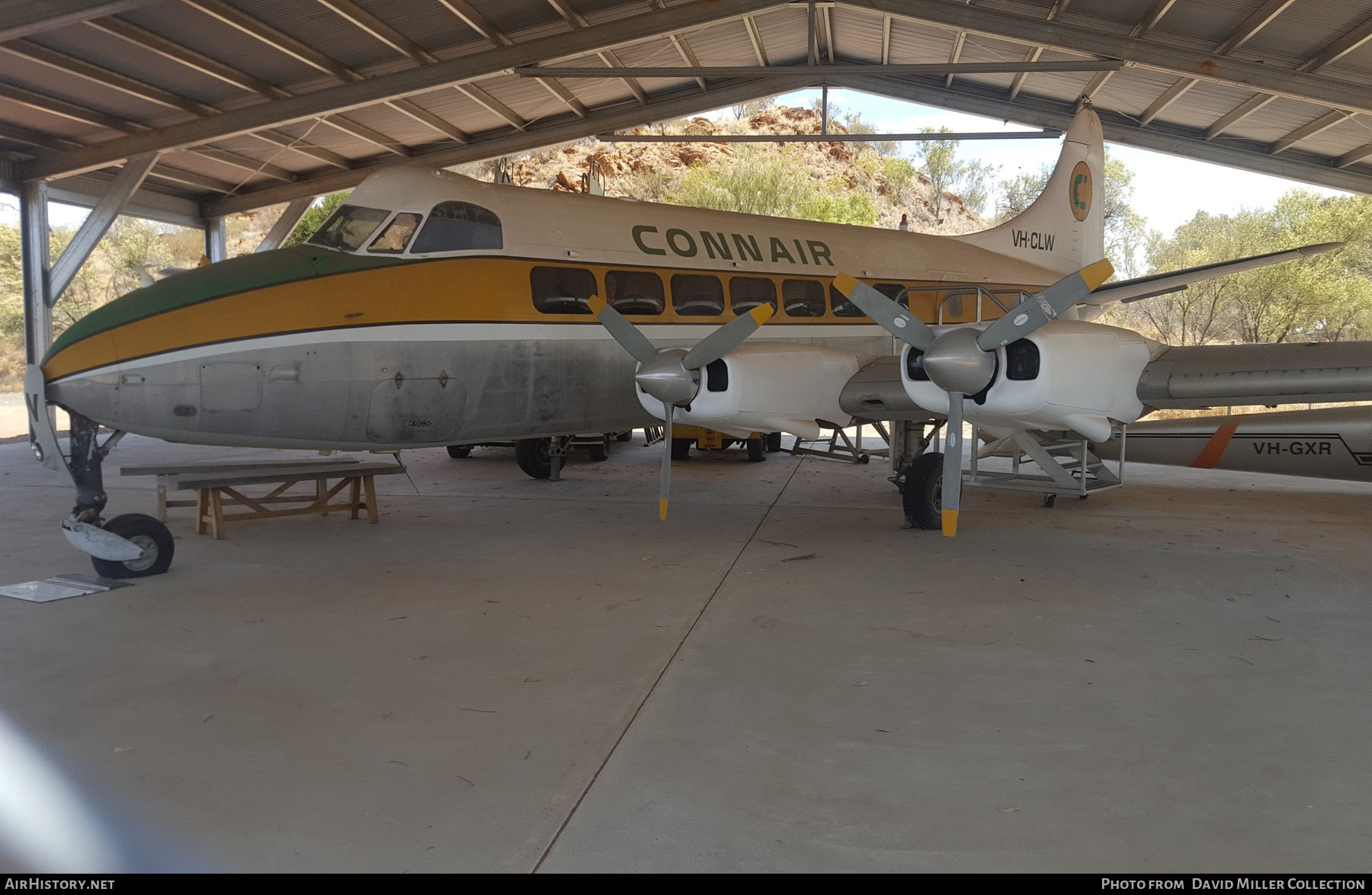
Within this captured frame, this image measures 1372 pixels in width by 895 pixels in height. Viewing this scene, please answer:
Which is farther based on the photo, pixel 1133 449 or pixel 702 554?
pixel 1133 449

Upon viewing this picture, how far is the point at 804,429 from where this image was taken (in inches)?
352

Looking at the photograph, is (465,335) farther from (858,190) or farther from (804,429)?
(858,190)

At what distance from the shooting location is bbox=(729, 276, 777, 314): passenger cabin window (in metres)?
10.9

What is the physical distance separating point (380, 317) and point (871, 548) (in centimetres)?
526

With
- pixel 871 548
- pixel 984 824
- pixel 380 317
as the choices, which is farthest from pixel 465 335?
pixel 984 824

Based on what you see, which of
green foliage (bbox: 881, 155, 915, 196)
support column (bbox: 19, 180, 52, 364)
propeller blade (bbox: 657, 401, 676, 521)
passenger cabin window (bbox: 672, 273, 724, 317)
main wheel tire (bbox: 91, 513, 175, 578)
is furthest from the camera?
green foliage (bbox: 881, 155, 915, 196)

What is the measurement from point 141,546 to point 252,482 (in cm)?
182

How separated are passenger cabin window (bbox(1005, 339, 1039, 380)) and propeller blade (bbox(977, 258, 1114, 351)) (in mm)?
127

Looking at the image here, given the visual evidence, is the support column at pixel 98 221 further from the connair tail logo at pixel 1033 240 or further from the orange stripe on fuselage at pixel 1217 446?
the orange stripe on fuselage at pixel 1217 446

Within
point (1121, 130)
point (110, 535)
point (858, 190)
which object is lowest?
point (110, 535)

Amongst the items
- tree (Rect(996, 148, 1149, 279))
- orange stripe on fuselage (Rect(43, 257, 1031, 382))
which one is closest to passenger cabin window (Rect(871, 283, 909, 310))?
orange stripe on fuselage (Rect(43, 257, 1031, 382))

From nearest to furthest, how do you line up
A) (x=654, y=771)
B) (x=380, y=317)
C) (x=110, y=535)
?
(x=654, y=771) → (x=110, y=535) → (x=380, y=317)

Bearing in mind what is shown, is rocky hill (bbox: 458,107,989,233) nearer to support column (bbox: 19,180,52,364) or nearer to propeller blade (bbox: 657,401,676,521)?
support column (bbox: 19,180,52,364)

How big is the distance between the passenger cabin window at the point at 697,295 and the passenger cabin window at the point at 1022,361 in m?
3.98
